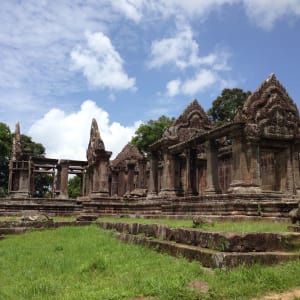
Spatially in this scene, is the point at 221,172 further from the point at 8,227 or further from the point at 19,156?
the point at 19,156

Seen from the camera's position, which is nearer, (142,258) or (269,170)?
(142,258)

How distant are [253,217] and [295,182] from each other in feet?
19.3

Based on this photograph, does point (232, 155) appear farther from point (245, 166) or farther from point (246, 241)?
point (246, 241)

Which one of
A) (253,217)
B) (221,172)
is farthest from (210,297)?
(221,172)

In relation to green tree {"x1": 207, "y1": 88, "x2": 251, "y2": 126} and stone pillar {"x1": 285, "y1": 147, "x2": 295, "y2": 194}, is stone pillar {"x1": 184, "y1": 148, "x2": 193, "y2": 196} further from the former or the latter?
green tree {"x1": 207, "y1": 88, "x2": 251, "y2": 126}

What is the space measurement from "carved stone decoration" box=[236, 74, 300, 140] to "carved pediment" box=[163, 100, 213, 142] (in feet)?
20.9

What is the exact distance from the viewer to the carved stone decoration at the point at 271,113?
15.6 meters

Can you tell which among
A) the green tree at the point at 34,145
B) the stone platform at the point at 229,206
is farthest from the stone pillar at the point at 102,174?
the green tree at the point at 34,145

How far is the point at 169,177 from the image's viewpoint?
21.4 metres

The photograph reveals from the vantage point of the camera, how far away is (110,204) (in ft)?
74.0

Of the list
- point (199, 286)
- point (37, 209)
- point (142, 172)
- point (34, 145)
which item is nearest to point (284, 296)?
point (199, 286)

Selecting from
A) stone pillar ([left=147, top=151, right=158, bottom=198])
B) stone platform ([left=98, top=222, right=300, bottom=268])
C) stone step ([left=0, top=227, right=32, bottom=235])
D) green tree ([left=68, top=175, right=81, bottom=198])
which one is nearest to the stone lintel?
stone platform ([left=98, top=222, right=300, bottom=268])

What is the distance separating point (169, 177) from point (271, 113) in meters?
7.34

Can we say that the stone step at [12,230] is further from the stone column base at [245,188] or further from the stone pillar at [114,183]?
the stone pillar at [114,183]
